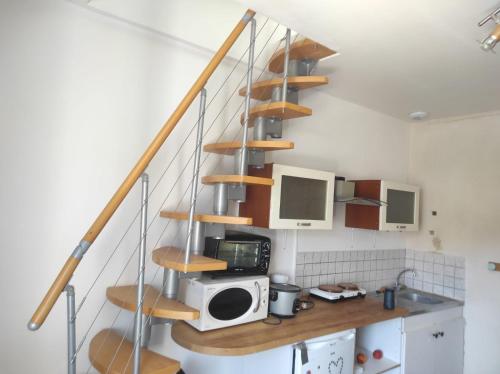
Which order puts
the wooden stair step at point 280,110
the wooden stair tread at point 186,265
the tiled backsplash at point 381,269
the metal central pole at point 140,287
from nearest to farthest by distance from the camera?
the metal central pole at point 140,287 → the wooden stair tread at point 186,265 → the wooden stair step at point 280,110 → the tiled backsplash at point 381,269

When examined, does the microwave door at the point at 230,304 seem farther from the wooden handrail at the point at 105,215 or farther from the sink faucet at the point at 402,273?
the sink faucet at the point at 402,273

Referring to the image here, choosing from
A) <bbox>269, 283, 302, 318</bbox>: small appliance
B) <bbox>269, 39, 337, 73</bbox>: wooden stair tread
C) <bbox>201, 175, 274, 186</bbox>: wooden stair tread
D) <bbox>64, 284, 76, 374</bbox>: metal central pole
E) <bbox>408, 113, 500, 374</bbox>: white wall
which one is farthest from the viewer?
<bbox>408, 113, 500, 374</bbox>: white wall

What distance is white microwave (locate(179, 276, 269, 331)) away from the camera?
1734 millimetres

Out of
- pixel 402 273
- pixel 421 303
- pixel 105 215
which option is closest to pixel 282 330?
pixel 105 215

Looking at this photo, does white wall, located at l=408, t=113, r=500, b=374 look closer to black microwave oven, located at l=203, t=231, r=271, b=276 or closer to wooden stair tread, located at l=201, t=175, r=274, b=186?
black microwave oven, located at l=203, t=231, r=271, b=276

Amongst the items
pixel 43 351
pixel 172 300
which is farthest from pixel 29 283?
pixel 172 300

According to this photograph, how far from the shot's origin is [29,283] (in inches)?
62.3

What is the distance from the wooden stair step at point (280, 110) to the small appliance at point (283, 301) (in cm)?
105

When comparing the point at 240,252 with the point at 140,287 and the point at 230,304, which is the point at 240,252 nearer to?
the point at 230,304

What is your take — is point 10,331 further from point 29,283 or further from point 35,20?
point 35,20

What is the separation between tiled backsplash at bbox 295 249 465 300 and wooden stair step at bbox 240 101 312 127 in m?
1.15

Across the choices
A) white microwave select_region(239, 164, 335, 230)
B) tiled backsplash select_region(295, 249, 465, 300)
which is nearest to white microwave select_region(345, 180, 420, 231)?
tiled backsplash select_region(295, 249, 465, 300)

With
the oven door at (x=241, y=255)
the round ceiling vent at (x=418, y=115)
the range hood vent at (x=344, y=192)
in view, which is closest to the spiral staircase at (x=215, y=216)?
the oven door at (x=241, y=255)

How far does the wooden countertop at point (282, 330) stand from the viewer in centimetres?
161
